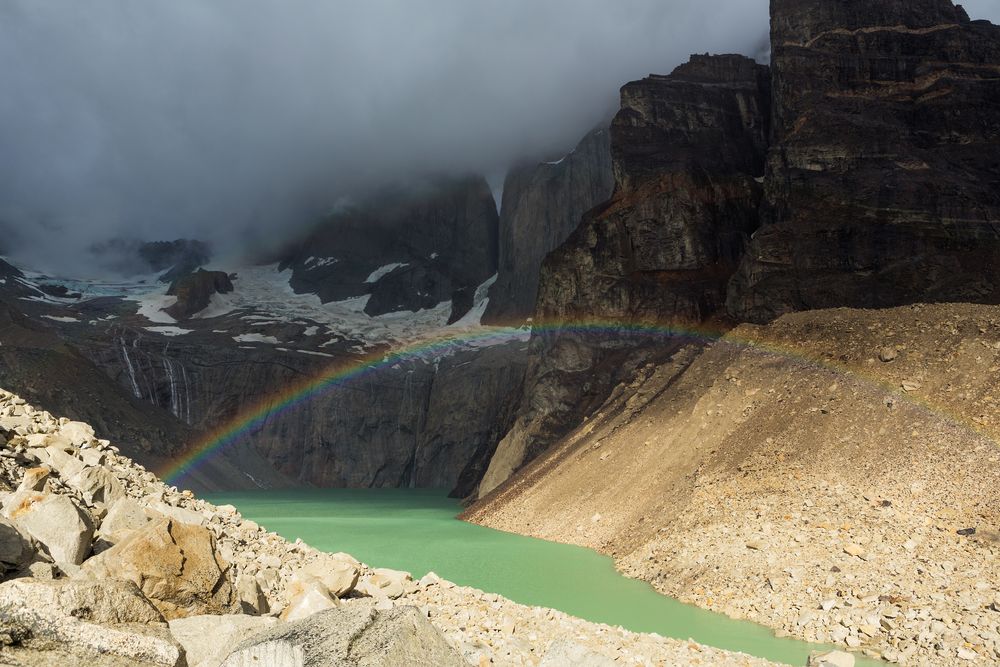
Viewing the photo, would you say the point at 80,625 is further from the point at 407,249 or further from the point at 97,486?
the point at 407,249

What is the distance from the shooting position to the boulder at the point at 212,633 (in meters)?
7.14

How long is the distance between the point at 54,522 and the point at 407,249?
534ft

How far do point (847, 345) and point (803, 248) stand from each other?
13.2 metres

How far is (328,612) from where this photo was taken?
22.6ft

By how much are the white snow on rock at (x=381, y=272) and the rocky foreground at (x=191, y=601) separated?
150 meters

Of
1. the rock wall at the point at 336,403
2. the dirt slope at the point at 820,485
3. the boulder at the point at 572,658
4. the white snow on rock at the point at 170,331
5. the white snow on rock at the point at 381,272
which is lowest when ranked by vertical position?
the rock wall at the point at 336,403

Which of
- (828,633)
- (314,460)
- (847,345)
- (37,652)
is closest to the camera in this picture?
(37,652)

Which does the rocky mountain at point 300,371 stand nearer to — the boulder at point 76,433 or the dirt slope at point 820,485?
the dirt slope at point 820,485

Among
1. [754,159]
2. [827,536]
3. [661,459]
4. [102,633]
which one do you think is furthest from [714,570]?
[754,159]

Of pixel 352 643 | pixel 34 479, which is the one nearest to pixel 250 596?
pixel 34 479

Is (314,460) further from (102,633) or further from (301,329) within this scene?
(102,633)

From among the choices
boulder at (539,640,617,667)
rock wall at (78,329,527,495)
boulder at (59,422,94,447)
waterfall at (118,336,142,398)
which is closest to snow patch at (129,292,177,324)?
rock wall at (78,329,527,495)

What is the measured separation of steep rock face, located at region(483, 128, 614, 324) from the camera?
118438mm

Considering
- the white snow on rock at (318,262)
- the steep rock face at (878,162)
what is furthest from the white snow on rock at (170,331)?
the steep rock face at (878,162)
